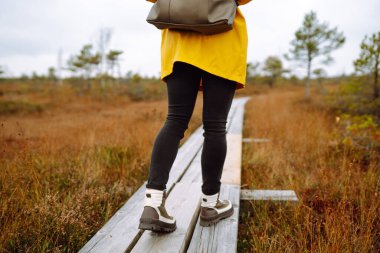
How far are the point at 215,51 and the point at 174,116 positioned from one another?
1.19 ft

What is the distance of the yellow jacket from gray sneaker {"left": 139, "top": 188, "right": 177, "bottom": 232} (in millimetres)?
592

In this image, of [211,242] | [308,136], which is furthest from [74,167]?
→ [308,136]

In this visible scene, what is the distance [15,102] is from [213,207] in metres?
14.5

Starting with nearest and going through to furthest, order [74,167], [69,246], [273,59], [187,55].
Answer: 1. [187,55]
2. [69,246]
3. [74,167]
4. [273,59]

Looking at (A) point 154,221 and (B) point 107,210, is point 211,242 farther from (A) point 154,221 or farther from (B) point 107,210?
(B) point 107,210

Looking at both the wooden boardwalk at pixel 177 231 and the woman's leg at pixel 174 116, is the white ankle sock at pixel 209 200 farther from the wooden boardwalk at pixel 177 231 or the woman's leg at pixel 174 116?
the woman's leg at pixel 174 116

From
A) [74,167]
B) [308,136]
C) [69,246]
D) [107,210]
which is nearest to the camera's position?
[69,246]

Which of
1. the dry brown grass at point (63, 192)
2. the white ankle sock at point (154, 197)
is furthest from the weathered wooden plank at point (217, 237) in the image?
the dry brown grass at point (63, 192)

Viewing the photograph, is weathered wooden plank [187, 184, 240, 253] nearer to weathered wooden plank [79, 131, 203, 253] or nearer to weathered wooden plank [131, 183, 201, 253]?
weathered wooden plank [131, 183, 201, 253]

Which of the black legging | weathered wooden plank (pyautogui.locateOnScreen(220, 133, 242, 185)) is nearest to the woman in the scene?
the black legging

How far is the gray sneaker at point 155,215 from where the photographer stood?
4.27ft

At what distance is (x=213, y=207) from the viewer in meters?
1.51

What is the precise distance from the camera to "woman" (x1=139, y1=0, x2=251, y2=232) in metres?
1.26

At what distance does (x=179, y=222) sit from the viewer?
4.95 feet
